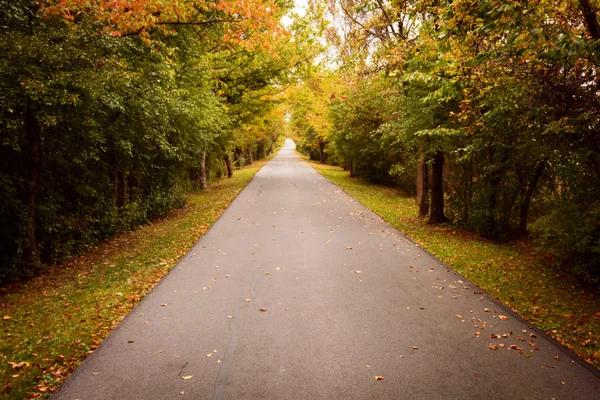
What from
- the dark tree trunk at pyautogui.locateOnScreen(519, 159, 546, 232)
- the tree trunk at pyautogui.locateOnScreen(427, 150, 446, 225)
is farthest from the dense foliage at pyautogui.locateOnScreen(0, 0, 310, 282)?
A: the dark tree trunk at pyautogui.locateOnScreen(519, 159, 546, 232)

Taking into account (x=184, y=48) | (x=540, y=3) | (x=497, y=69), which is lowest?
(x=497, y=69)

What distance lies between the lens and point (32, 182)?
7238 mm

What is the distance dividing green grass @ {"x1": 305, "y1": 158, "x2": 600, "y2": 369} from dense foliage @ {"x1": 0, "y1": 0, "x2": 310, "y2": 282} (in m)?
6.37

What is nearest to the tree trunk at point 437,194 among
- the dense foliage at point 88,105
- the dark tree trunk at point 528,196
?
the dark tree trunk at point 528,196

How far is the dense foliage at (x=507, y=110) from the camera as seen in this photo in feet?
15.3

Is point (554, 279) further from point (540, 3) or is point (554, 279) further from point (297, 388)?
point (297, 388)

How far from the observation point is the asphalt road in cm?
383

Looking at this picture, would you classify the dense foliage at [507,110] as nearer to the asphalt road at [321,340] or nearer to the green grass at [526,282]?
the green grass at [526,282]

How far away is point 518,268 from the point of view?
7.84 meters

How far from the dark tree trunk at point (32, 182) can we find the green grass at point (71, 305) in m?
0.51

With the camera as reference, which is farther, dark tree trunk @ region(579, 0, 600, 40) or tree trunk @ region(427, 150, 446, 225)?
tree trunk @ region(427, 150, 446, 225)

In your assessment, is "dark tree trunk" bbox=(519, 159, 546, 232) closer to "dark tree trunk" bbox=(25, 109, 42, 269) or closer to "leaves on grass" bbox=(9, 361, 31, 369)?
"leaves on grass" bbox=(9, 361, 31, 369)

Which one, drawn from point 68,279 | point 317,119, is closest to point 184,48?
point 68,279

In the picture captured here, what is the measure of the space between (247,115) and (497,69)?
1879cm
